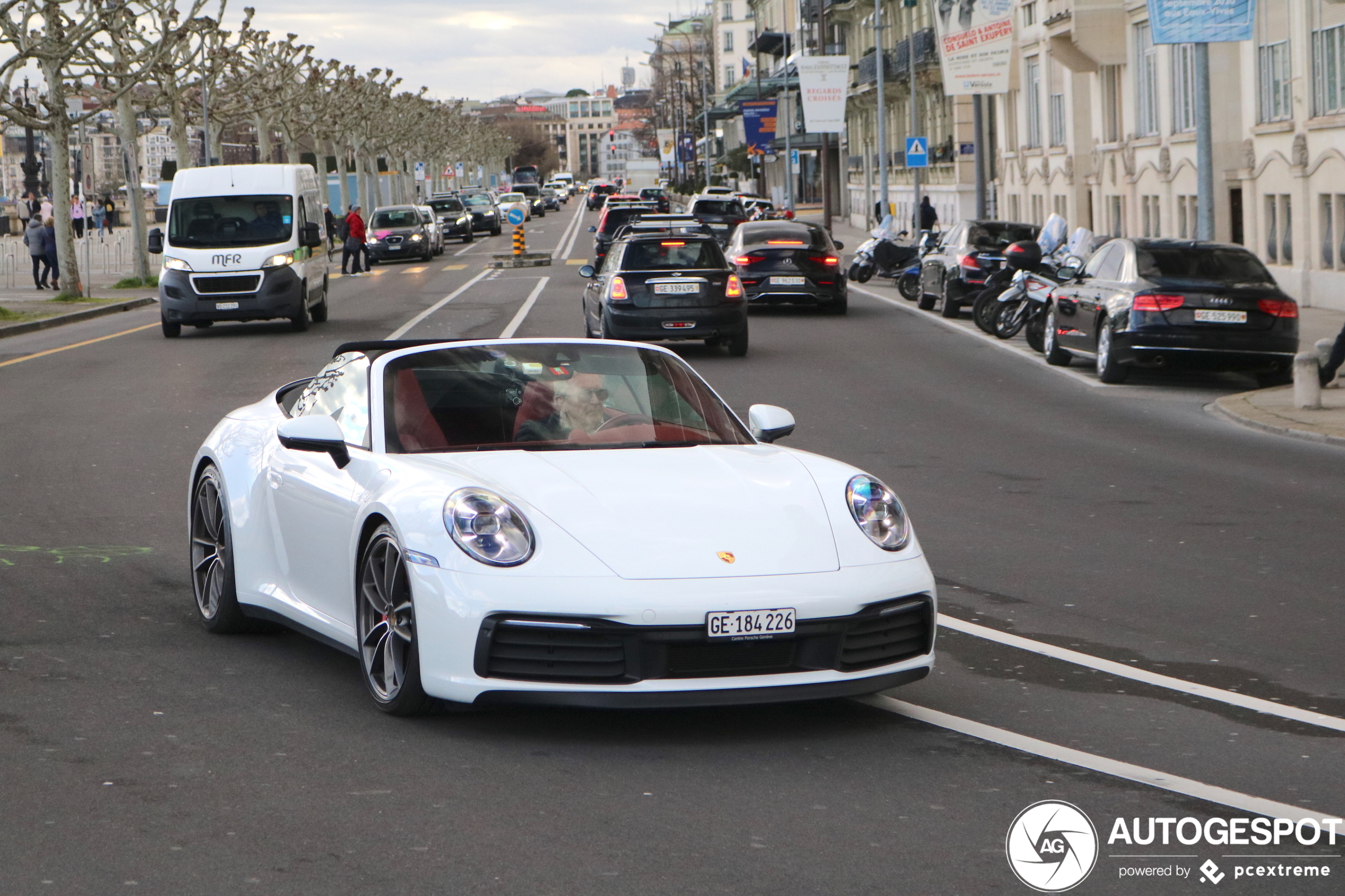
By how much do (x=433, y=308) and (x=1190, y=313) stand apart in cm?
1688

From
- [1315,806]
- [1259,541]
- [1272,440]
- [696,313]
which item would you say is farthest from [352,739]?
[696,313]

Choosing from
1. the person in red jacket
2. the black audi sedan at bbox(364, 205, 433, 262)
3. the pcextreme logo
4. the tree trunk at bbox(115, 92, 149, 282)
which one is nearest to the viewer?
the pcextreme logo

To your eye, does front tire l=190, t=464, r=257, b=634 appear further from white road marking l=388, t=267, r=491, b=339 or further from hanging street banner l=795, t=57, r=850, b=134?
hanging street banner l=795, t=57, r=850, b=134

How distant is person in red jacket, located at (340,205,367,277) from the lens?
47.5 meters

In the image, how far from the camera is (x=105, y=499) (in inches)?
439

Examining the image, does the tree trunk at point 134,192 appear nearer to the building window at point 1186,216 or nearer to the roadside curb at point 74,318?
the roadside curb at point 74,318

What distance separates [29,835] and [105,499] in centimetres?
674

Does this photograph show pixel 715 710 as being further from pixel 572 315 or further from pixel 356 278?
pixel 356 278

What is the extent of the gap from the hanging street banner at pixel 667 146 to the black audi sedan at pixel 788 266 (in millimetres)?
113187

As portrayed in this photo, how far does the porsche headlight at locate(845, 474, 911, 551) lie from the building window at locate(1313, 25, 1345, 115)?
2239cm

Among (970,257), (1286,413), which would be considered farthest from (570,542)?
(970,257)

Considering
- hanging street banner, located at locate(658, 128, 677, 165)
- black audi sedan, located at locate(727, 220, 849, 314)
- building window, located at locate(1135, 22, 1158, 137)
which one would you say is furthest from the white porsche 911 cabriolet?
hanging street banner, located at locate(658, 128, 677, 165)

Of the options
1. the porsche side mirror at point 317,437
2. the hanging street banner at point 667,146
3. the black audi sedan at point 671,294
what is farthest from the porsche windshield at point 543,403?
the hanging street banner at point 667,146

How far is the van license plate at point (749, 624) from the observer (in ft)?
17.6
